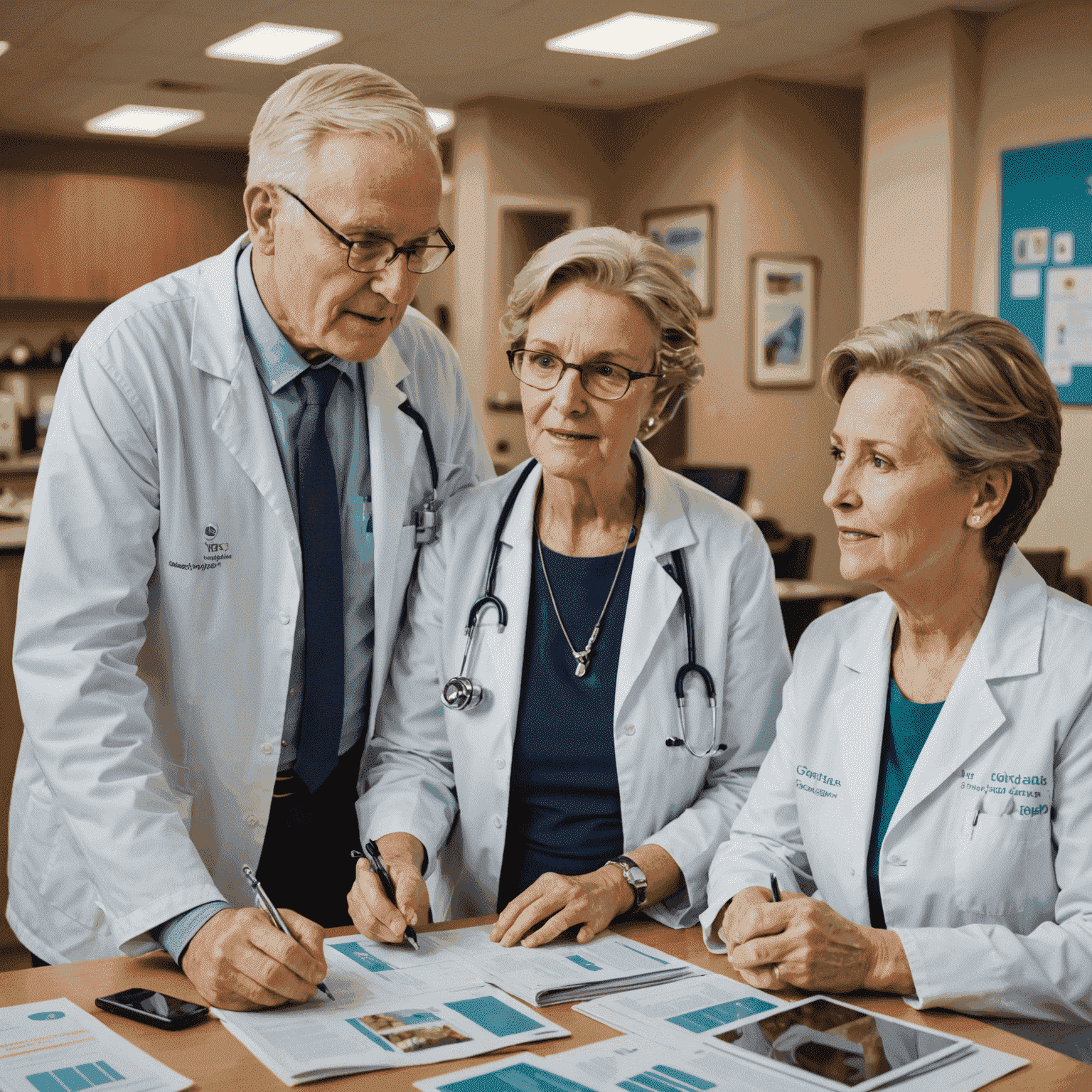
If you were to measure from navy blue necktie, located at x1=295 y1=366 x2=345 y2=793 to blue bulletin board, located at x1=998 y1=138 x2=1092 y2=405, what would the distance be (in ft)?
16.7

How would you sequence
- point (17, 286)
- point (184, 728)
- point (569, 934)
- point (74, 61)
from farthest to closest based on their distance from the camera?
point (17, 286) → point (74, 61) → point (184, 728) → point (569, 934)

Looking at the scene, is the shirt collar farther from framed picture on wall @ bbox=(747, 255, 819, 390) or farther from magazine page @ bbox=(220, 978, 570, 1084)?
framed picture on wall @ bbox=(747, 255, 819, 390)

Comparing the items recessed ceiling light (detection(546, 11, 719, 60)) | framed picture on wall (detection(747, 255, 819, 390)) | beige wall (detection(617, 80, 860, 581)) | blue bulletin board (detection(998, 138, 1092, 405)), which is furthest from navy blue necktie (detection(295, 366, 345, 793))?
framed picture on wall (detection(747, 255, 819, 390))

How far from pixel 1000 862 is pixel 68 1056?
113cm

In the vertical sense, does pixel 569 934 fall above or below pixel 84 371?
below

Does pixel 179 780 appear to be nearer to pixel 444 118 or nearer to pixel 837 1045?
pixel 837 1045

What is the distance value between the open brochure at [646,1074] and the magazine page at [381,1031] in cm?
5

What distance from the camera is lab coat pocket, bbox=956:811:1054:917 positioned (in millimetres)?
1600

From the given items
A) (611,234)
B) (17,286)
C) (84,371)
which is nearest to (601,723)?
(611,234)

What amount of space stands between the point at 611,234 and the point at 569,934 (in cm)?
105

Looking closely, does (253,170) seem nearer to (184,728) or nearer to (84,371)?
(84,371)

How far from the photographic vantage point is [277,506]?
187 cm

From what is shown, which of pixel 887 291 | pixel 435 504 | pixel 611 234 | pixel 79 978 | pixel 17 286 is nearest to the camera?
pixel 79 978

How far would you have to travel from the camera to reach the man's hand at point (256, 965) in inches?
55.6
